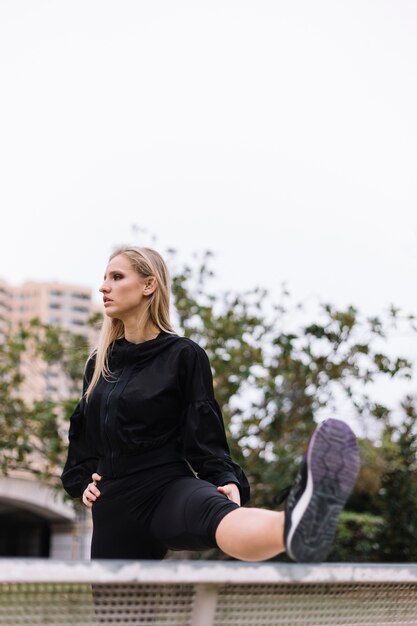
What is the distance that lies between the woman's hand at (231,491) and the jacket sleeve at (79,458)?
→ 660 millimetres

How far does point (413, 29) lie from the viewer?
1132 centimetres

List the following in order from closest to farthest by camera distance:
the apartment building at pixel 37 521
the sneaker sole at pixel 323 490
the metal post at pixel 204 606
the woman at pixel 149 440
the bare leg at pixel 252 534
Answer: the metal post at pixel 204 606 → the sneaker sole at pixel 323 490 → the bare leg at pixel 252 534 → the woman at pixel 149 440 → the apartment building at pixel 37 521

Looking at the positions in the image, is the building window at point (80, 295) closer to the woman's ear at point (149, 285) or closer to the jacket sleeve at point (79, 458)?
the jacket sleeve at point (79, 458)

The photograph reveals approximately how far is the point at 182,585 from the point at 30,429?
899 centimetres

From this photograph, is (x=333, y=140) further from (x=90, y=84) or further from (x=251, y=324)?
(x=90, y=84)

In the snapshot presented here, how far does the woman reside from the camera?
107 inches

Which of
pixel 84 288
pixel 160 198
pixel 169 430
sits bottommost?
pixel 84 288

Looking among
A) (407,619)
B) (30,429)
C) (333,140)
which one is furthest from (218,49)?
(407,619)

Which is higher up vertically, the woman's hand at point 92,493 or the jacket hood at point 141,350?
the jacket hood at point 141,350

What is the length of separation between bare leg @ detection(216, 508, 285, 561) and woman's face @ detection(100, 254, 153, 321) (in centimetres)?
114

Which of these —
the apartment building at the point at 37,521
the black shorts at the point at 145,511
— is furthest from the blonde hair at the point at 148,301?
the apartment building at the point at 37,521

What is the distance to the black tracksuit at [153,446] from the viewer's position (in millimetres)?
2926

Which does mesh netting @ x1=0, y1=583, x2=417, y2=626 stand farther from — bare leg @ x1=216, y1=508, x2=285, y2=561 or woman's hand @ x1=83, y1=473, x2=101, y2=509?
woman's hand @ x1=83, y1=473, x2=101, y2=509

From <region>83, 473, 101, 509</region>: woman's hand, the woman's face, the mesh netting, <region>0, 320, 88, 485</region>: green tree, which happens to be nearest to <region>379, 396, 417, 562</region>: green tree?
<region>0, 320, 88, 485</region>: green tree
